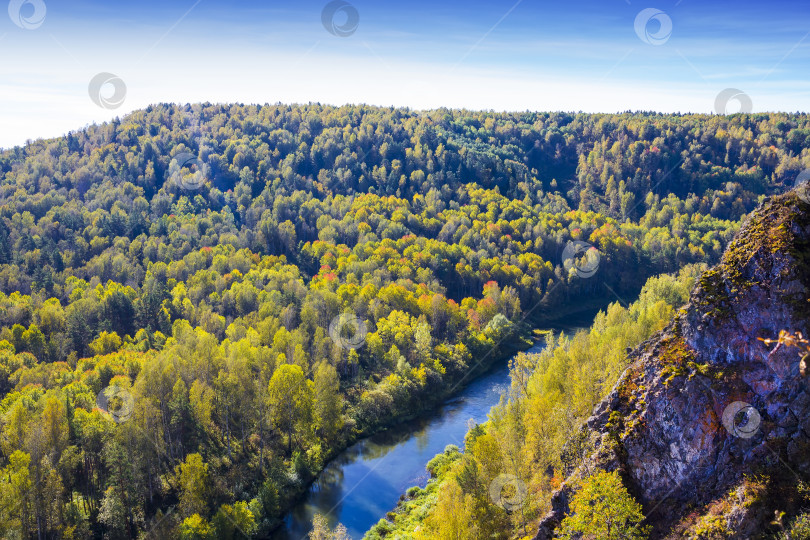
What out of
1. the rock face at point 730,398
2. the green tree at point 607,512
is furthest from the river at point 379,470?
the rock face at point 730,398

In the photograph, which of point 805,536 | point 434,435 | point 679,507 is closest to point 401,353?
point 434,435

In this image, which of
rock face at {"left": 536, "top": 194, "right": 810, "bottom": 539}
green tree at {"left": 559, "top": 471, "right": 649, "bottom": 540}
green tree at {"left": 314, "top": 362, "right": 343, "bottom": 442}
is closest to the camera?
rock face at {"left": 536, "top": 194, "right": 810, "bottom": 539}

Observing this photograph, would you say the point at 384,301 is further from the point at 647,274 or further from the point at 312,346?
the point at 647,274

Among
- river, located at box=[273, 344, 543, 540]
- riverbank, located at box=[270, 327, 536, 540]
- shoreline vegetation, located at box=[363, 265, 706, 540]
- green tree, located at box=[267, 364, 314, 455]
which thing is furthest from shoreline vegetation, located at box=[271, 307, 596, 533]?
shoreline vegetation, located at box=[363, 265, 706, 540]

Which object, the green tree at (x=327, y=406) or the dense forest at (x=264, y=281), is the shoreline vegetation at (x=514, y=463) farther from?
the dense forest at (x=264, y=281)

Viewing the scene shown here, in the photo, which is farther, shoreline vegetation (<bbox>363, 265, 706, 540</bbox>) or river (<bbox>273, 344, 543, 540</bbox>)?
river (<bbox>273, 344, 543, 540</bbox>)

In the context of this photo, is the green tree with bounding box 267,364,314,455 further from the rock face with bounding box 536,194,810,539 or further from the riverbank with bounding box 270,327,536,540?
the rock face with bounding box 536,194,810,539
